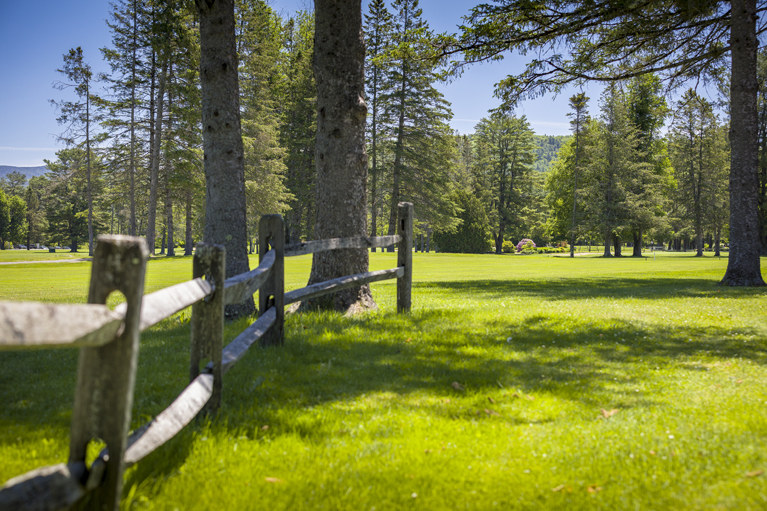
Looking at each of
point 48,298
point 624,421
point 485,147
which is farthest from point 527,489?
point 485,147

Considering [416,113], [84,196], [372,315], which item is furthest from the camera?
[84,196]

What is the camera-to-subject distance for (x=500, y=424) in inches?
152

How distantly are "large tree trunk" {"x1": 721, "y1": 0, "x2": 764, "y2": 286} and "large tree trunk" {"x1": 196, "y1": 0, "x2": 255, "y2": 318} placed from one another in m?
13.4

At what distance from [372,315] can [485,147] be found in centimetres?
6798

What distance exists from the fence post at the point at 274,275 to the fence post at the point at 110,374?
11.3 feet

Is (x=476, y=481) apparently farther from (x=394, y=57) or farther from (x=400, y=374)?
(x=394, y=57)

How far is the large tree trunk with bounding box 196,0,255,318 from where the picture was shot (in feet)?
26.6

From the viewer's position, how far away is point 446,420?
12.9ft

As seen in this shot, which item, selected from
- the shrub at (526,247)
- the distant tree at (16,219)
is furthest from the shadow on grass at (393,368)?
the distant tree at (16,219)

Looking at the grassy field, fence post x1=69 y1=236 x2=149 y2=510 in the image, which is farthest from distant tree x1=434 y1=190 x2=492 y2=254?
fence post x1=69 y1=236 x2=149 y2=510

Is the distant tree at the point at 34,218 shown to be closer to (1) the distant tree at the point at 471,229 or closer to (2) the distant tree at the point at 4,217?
(2) the distant tree at the point at 4,217

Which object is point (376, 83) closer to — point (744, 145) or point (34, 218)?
point (744, 145)

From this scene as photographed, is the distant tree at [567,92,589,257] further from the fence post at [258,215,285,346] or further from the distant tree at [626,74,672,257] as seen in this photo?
the fence post at [258,215,285,346]

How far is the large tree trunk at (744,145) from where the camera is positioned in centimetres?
1328
